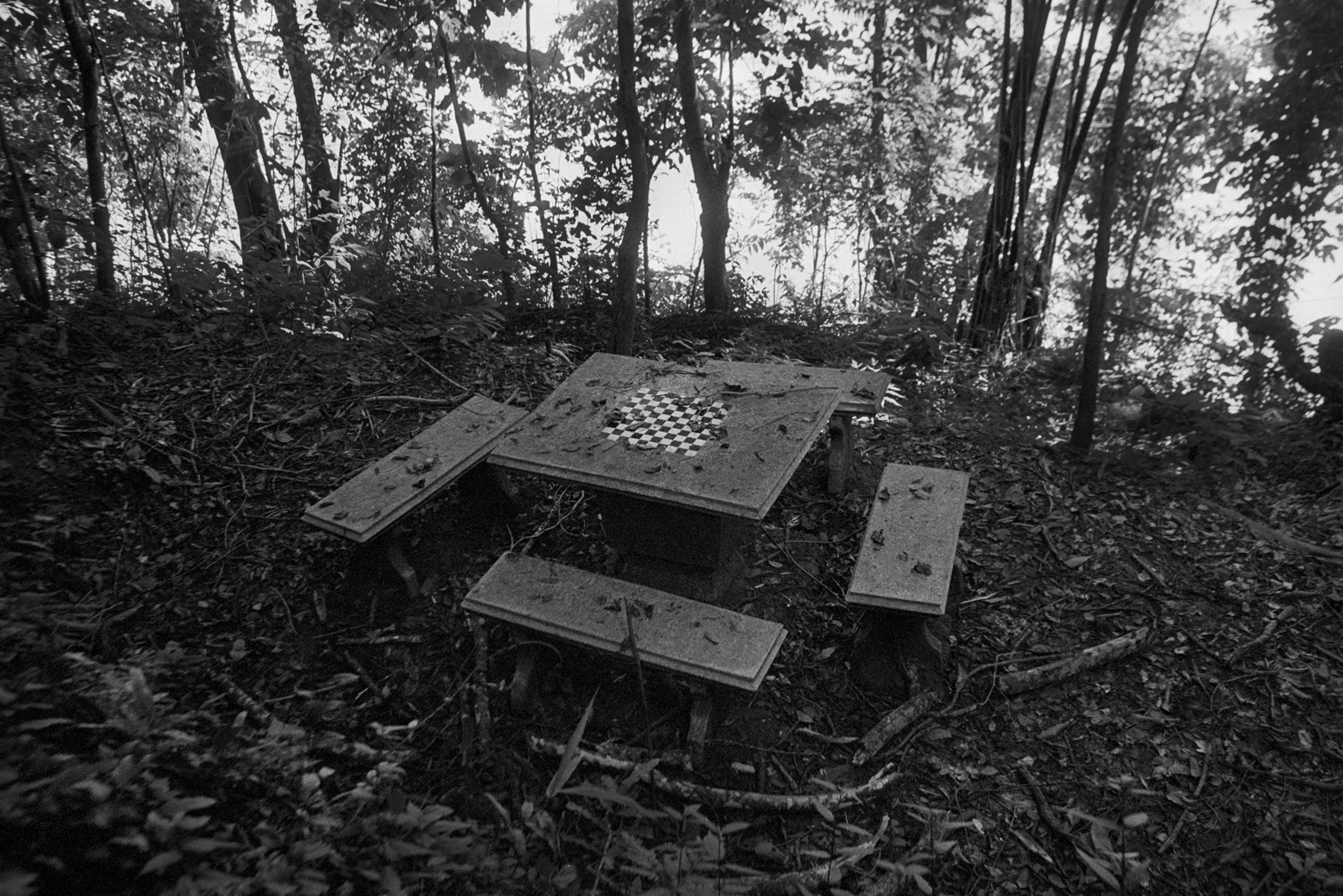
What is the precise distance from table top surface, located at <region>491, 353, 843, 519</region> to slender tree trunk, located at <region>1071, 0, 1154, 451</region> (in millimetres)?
1683

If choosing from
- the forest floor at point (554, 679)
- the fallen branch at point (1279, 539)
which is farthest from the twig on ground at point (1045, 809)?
the fallen branch at point (1279, 539)

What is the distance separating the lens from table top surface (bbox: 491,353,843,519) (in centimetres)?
302

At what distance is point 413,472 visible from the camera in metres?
3.67

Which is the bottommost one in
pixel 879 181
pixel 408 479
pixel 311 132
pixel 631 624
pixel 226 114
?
pixel 631 624

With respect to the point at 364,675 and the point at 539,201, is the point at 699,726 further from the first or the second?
the point at 539,201

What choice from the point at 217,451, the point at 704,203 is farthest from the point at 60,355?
the point at 704,203

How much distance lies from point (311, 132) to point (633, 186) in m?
3.27

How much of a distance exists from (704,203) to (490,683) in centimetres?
484

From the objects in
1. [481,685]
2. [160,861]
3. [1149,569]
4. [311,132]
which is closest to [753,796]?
[481,685]

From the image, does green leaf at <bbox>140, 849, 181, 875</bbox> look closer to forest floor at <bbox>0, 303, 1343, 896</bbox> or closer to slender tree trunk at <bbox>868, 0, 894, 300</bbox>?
forest floor at <bbox>0, 303, 1343, 896</bbox>

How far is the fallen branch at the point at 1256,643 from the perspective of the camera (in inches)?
128

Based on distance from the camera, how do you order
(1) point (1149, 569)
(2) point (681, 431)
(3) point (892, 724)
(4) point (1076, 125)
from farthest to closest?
(4) point (1076, 125)
(1) point (1149, 569)
(2) point (681, 431)
(3) point (892, 724)

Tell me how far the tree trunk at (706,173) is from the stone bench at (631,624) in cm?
434

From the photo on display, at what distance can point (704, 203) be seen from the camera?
668 centimetres
